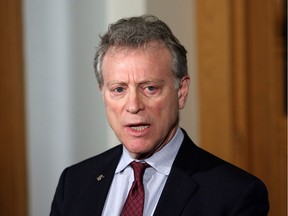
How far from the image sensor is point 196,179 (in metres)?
1.54

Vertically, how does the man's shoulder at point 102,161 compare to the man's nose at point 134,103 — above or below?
below

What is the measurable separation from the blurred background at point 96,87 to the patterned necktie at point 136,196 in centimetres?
104

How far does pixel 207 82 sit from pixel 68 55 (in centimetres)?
67

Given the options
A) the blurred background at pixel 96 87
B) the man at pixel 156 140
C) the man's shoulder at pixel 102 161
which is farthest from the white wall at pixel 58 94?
the man at pixel 156 140

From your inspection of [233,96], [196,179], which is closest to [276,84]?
[233,96]

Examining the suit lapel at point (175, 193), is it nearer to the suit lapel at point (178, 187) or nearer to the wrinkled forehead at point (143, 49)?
the suit lapel at point (178, 187)

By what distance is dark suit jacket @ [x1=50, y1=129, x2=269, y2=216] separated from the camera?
1.46 m

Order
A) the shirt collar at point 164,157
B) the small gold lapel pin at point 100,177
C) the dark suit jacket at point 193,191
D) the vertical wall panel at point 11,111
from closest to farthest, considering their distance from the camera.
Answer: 1. the dark suit jacket at point 193,191
2. the shirt collar at point 164,157
3. the small gold lapel pin at point 100,177
4. the vertical wall panel at point 11,111

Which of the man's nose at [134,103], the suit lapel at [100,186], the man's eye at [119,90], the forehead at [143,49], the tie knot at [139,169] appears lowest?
the suit lapel at [100,186]

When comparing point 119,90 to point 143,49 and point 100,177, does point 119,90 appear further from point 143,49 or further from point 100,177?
point 100,177

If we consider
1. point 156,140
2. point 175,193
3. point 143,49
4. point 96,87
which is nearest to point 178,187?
point 175,193

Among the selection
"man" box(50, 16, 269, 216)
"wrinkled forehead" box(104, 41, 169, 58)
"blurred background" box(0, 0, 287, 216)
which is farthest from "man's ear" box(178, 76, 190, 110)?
"blurred background" box(0, 0, 287, 216)

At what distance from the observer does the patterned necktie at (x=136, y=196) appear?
1.51 m

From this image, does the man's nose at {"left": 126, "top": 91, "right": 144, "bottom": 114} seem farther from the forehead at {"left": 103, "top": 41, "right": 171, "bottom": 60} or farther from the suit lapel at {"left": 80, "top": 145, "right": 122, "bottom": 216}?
the suit lapel at {"left": 80, "top": 145, "right": 122, "bottom": 216}
